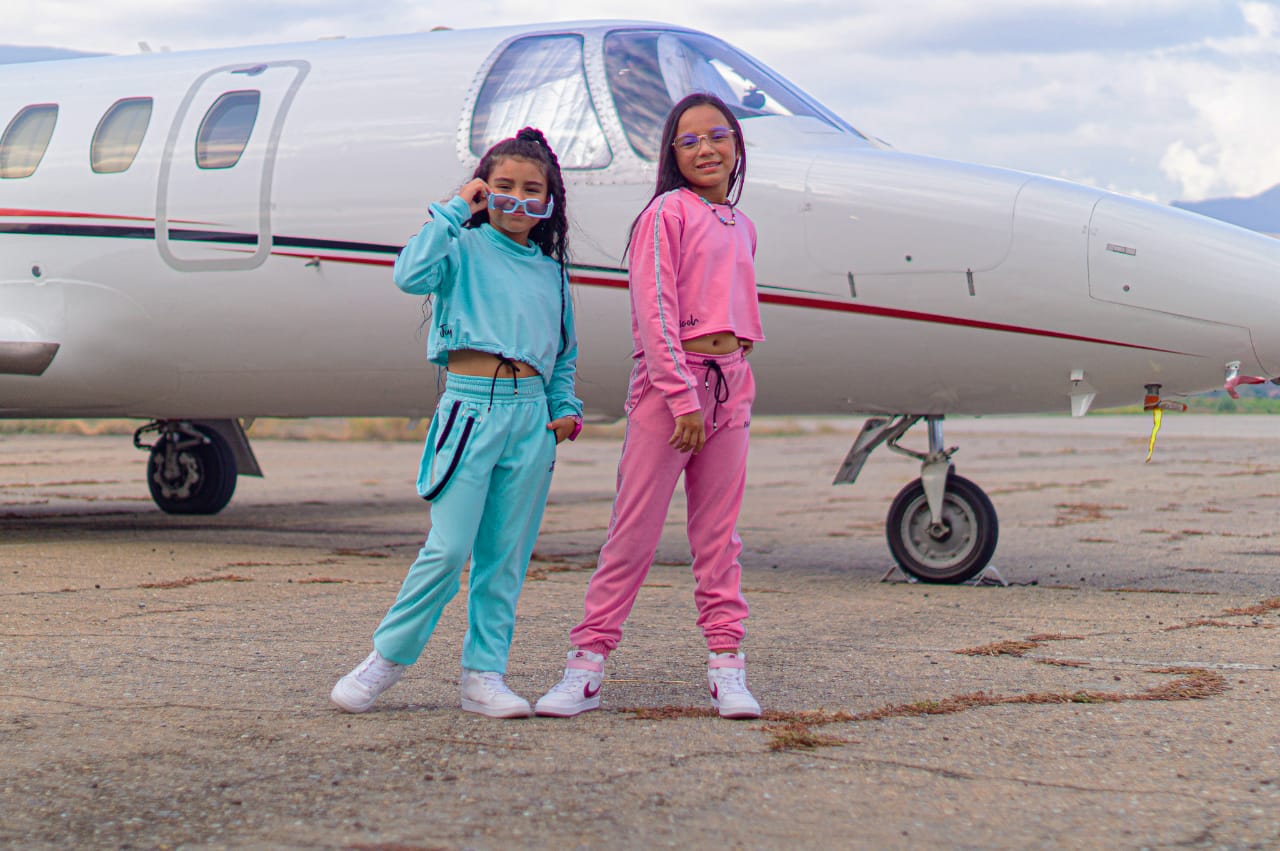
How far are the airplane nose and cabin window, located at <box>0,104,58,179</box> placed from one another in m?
5.98

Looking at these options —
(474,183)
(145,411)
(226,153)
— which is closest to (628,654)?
(474,183)

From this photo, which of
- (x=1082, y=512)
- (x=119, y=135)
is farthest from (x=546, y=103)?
(x=1082, y=512)

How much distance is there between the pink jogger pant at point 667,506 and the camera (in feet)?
13.5

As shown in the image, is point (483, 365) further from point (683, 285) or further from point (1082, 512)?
point (1082, 512)

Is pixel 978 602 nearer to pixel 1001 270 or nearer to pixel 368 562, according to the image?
pixel 1001 270

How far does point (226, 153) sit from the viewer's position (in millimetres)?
7770

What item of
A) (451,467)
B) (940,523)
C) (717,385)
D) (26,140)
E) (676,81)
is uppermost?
(676,81)

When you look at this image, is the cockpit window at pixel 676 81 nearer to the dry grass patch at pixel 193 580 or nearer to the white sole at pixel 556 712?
the dry grass patch at pixel 193 580

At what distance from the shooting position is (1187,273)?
6020 mm

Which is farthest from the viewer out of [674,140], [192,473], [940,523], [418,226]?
[192,473]

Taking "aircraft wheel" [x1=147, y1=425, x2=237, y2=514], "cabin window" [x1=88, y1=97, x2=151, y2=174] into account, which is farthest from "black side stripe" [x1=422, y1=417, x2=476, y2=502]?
"aircraft wheel" [x1=147, y1=425, x2=237, y2=514]

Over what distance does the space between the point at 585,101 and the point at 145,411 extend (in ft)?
11.3

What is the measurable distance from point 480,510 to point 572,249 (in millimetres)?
3103

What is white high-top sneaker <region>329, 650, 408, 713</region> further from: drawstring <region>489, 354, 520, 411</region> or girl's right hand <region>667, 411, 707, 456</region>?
girl's right hand <region>667, 411, 707, 456</region>
